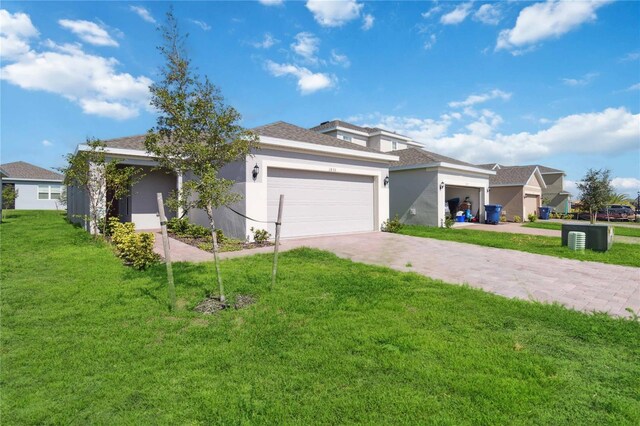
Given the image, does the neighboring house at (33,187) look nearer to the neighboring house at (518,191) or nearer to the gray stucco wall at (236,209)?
the gray stucco wall at (236,209)

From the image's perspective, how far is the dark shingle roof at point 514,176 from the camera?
2647 centimetres

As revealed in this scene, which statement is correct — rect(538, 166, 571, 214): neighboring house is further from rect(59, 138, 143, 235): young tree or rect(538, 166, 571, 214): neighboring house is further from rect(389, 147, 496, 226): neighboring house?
rect(59, 138, 143, 235): young tree

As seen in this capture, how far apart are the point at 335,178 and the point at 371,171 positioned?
2073 millimetres

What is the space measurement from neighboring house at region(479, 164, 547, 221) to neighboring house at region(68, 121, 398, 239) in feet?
55.8

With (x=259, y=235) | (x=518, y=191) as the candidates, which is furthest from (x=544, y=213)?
(x=259, y=235)

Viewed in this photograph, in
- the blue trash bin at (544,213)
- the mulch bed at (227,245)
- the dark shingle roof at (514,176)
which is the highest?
the dark shingle roof at (514,176)

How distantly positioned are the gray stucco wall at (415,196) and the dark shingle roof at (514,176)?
11829mm

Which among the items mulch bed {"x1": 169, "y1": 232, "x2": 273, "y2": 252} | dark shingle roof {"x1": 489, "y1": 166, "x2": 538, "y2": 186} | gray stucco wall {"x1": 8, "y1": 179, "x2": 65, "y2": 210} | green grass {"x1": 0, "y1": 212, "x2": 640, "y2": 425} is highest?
dark shingle roof {"x1": 489, "y1": 166, "x2": 538, "y2": 186}

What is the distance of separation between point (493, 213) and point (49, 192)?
4189 cm

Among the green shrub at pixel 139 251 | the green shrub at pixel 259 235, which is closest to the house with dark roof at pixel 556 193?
the green shrub at pixel 259 235

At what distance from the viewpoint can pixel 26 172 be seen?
3281cm

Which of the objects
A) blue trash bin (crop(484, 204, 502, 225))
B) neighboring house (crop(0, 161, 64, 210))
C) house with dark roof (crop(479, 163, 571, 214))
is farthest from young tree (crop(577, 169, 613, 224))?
neighboring house (crop(0, 161, 64, 210))

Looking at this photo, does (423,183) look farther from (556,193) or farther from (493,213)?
(556,193)

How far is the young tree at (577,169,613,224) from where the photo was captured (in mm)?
19797
